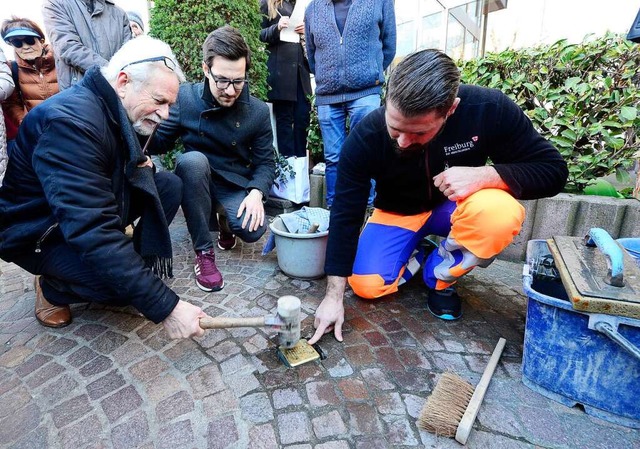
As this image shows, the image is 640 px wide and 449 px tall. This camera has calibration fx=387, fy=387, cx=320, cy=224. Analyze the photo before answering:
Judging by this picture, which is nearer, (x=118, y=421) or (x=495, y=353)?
(x=118, y=421)

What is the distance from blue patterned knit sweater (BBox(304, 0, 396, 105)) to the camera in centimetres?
315

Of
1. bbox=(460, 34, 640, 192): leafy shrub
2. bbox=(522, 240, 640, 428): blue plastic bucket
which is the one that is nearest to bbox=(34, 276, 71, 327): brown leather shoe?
bbox=(522, 240, 640, 428): blue plastic bucket

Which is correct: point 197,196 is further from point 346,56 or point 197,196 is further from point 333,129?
point 346,56

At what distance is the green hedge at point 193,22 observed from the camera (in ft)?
11.3

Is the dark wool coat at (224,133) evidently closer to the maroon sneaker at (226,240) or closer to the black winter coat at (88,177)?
the maroon sneaker at (226,240)

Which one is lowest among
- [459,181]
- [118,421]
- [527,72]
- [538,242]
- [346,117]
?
[118,421]

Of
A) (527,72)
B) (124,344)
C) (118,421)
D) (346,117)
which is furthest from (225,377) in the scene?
(527,72)

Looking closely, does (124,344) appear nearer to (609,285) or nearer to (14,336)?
(14,336)

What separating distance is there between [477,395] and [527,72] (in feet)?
8.91

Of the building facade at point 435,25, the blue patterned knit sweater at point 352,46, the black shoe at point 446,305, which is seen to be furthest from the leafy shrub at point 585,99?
the building facade at point 435,25

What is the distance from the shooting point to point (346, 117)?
137 inches

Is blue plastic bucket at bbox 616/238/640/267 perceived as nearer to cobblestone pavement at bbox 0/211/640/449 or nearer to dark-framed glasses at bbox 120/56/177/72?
cobblestone pavement at bbox 0/211/640/449

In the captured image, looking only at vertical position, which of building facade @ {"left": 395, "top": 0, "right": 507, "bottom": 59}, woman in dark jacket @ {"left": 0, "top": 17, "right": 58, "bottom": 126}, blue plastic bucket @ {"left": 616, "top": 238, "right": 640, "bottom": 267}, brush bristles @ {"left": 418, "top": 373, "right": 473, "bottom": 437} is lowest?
brush bristles @ {"left": 418, "top": 373, "right": 473, "bottom": 437}

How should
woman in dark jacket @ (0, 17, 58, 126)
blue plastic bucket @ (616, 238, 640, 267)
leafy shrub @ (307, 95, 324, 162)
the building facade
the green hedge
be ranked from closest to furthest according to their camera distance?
blue plastic bucket @ (616, 238, 640, 267) < woman in dark jacket @ (0, 17, 58, 126) < the green hedge < leafy shrub @ (307, 95, 324, 162) < the building facade
